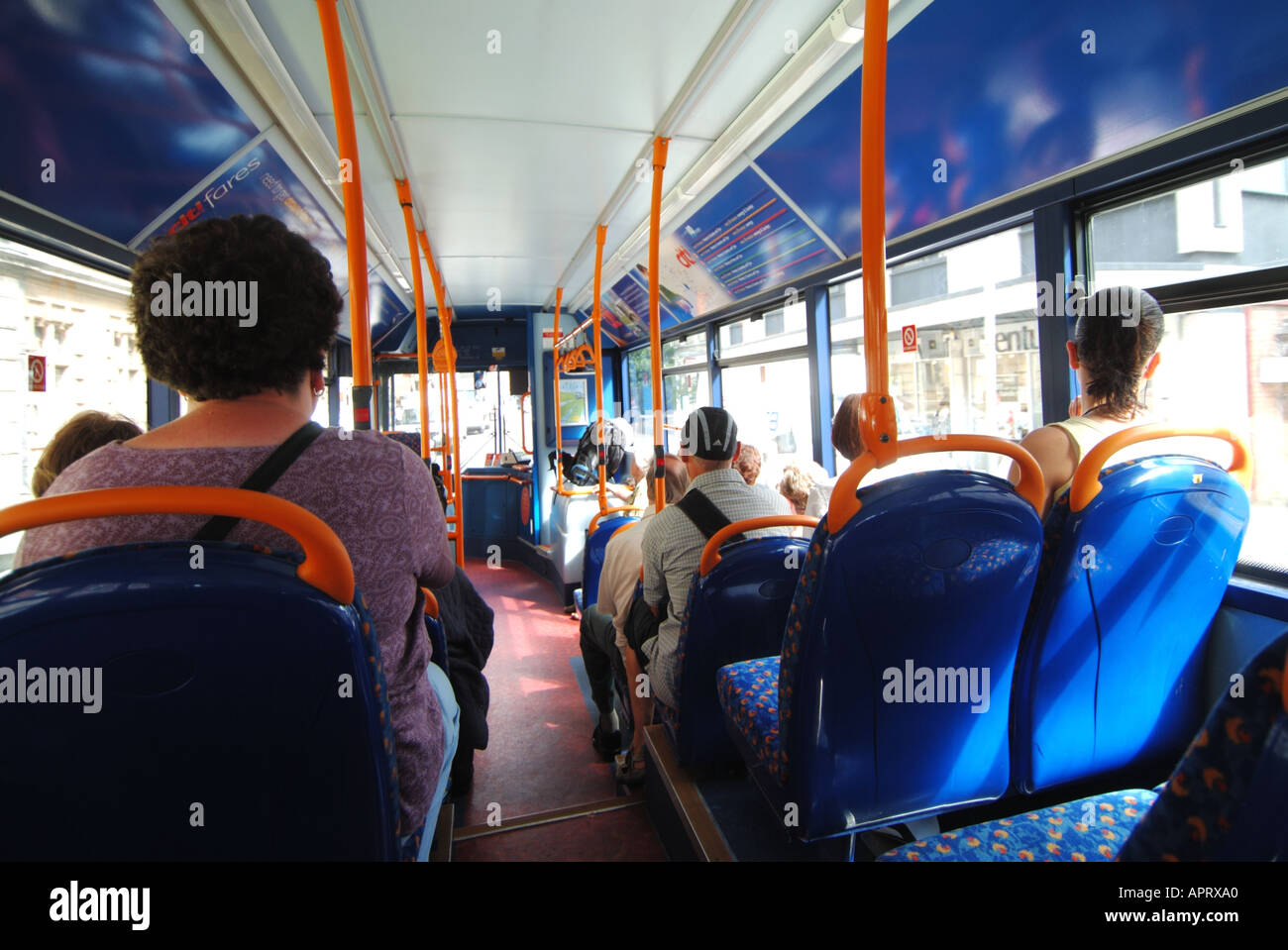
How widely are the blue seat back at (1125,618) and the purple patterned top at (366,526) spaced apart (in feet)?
4.01

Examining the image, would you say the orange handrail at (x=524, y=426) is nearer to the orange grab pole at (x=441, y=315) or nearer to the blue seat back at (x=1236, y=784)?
the orange grab pole at (x=441, y=315)

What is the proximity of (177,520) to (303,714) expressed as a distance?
345 millimetres

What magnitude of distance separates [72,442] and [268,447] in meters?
1.35

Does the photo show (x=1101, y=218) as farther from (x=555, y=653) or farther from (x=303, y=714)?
(x=555, y=653)

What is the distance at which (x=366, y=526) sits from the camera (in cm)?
104

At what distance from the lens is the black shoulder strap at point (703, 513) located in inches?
84.4

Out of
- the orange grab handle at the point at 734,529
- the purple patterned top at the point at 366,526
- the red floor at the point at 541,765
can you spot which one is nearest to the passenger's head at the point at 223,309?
the purple patterned top at the point at 366,526

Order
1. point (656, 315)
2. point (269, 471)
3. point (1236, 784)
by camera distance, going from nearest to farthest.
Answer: point (1236, 784) → point (269, 471) → point (656, 315)

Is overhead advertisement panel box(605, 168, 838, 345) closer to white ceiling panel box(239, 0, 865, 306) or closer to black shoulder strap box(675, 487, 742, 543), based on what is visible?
white ceiling panel box(239, 0, 865, 306)

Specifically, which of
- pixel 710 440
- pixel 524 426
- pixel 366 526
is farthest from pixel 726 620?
pixel 524 426

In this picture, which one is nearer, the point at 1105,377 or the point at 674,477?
the point at 1105,377

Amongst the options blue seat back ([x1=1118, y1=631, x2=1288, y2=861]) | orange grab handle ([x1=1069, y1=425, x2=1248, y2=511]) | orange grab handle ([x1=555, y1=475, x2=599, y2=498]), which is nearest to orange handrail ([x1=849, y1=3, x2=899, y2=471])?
orange grab handle ([x1=1069, y1=425, x2=1248, y2=511])

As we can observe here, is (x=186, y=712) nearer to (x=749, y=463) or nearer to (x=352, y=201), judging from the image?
(x=352, y=201)

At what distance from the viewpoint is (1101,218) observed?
8.27ft
